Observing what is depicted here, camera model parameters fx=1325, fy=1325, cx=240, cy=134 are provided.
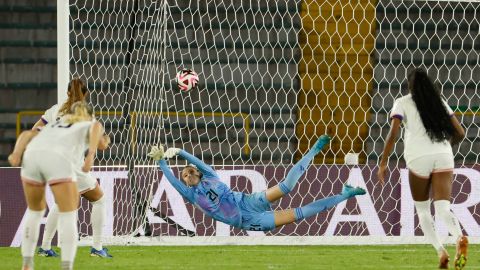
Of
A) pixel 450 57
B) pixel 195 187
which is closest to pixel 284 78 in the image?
pixel 450 57

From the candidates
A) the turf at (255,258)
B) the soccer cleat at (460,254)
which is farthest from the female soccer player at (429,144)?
the turf at (255,258)

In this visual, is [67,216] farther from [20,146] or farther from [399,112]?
[399,112]

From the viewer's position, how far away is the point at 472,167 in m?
13.6

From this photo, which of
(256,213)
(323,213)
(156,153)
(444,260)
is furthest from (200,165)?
(444,260)

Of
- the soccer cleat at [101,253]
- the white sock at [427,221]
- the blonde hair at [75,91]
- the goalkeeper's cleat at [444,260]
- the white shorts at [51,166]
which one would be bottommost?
the soccer cleat at [101,253]

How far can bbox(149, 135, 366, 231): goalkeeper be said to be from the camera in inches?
478

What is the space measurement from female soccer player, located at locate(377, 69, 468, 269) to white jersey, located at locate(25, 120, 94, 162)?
2.55 metres

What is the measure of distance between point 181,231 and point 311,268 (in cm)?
339

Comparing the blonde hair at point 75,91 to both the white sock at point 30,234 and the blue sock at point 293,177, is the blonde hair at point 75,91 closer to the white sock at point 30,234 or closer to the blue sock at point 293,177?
the white sock at point 30,234

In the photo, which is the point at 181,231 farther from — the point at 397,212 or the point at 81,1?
the point at 81,1

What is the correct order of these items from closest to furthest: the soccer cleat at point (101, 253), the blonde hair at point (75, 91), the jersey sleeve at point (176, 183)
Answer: the blonde hair at point (75, 91) < the soccer cleat at point (101, 253) < the jersey sleeve at point (176, 183)

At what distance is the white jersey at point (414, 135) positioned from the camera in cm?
964

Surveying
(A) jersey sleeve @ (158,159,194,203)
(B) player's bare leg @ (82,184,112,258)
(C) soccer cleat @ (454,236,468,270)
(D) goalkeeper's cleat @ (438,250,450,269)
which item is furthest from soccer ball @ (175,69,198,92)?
(C) soccer cleat @ (454,236,468,270)

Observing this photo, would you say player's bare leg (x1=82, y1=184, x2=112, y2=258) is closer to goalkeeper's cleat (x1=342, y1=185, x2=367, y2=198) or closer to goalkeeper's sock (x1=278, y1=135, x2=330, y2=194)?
goalkeeper's sock (x1=278, y1=135, x2=330, y2=194)
